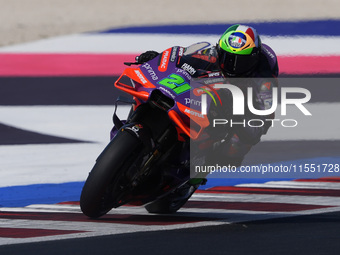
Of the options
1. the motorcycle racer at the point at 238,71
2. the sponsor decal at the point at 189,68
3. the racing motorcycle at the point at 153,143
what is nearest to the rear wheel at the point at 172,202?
the racing motorcycle at the point at 153,143

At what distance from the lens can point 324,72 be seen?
1505 centimetres

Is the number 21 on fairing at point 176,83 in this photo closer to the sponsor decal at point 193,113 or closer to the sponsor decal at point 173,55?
the sponsor decal at point 193,113

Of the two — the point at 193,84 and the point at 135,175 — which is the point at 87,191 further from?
the point at 193,84

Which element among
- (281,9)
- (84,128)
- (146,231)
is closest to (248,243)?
(146,231)

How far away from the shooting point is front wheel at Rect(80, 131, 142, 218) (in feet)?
20.0

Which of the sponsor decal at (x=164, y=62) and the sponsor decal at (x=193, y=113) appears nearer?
the sponsor decal at (x=193, y=113)

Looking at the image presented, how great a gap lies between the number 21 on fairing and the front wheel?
1.36 feet

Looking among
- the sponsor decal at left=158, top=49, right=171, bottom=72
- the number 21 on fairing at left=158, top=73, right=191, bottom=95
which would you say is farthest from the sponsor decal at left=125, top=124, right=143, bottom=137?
the sponsor decal at left=158, top=49, right=171, bottom=72

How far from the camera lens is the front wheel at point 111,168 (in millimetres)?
6098

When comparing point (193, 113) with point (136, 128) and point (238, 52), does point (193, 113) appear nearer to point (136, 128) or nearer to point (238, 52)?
point (136, 128)

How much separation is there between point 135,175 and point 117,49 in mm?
11265

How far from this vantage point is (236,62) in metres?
6.47

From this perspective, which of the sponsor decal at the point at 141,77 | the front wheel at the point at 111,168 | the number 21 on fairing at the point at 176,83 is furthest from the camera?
the sponsor decal at the point at 141,77

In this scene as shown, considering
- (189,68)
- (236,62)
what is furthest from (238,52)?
(189,68)
